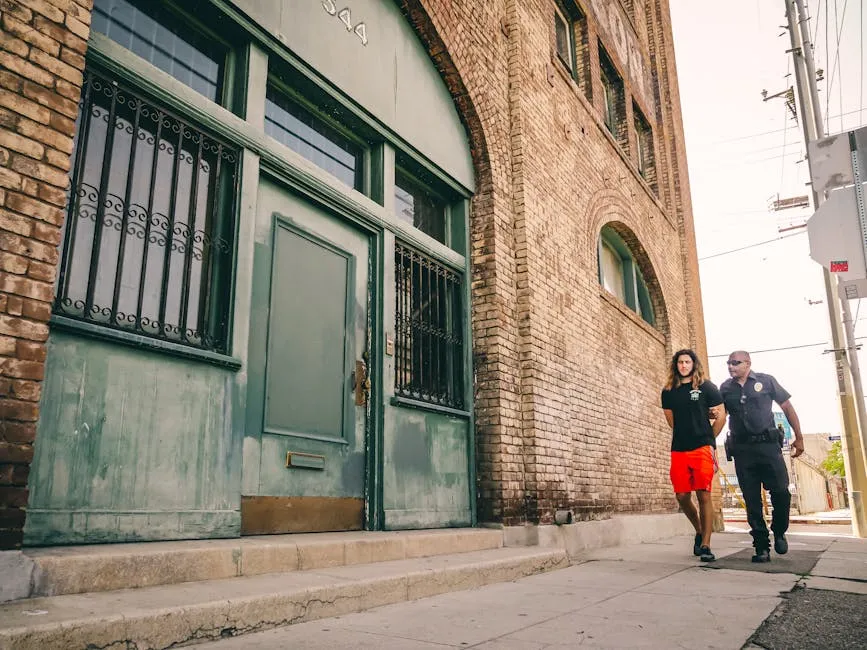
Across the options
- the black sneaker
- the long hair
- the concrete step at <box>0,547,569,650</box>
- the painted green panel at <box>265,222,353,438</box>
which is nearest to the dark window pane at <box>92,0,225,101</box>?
the painted green panel at <box>265,222,353,438</box>

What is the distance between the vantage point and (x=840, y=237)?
10.2ft

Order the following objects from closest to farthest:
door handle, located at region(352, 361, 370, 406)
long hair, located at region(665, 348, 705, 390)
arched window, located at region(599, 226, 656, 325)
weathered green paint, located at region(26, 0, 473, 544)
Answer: weathered green paint, located at region(26, 0, 473, 544) → door handle, located at region(352, 361, 370, 406) → long hair, located at region(665, 348, 705, 390) → arched window, located at region(599, 226, 656, 325)

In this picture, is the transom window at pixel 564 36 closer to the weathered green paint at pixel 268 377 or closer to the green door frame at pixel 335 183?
the weathered green paint at pixel 268 377

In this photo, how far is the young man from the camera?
5.46 meters

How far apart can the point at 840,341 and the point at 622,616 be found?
36.2ft

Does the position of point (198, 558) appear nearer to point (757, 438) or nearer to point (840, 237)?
point (840, 237)

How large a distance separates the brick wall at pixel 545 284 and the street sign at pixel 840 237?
3.03 m

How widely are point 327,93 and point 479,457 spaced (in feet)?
10.6

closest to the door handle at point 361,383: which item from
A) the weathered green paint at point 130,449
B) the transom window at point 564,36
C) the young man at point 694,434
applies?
the weathered green paint at point 130,449

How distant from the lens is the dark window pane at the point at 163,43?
11.3ft

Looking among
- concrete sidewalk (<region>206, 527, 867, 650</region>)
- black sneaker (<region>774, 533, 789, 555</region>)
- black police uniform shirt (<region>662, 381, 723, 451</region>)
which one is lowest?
concrete sidewalk (<region>206, 527, 867, 650</region>)

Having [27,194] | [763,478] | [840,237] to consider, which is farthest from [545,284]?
[27,194]

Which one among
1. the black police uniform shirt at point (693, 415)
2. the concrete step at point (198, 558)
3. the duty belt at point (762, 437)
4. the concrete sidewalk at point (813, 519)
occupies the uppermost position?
the black police uniform shirt at point (693, 415)

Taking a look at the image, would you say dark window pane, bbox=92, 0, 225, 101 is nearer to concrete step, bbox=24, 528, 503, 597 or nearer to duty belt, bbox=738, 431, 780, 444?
concrete step, bbox=24, 528, 503, 597
